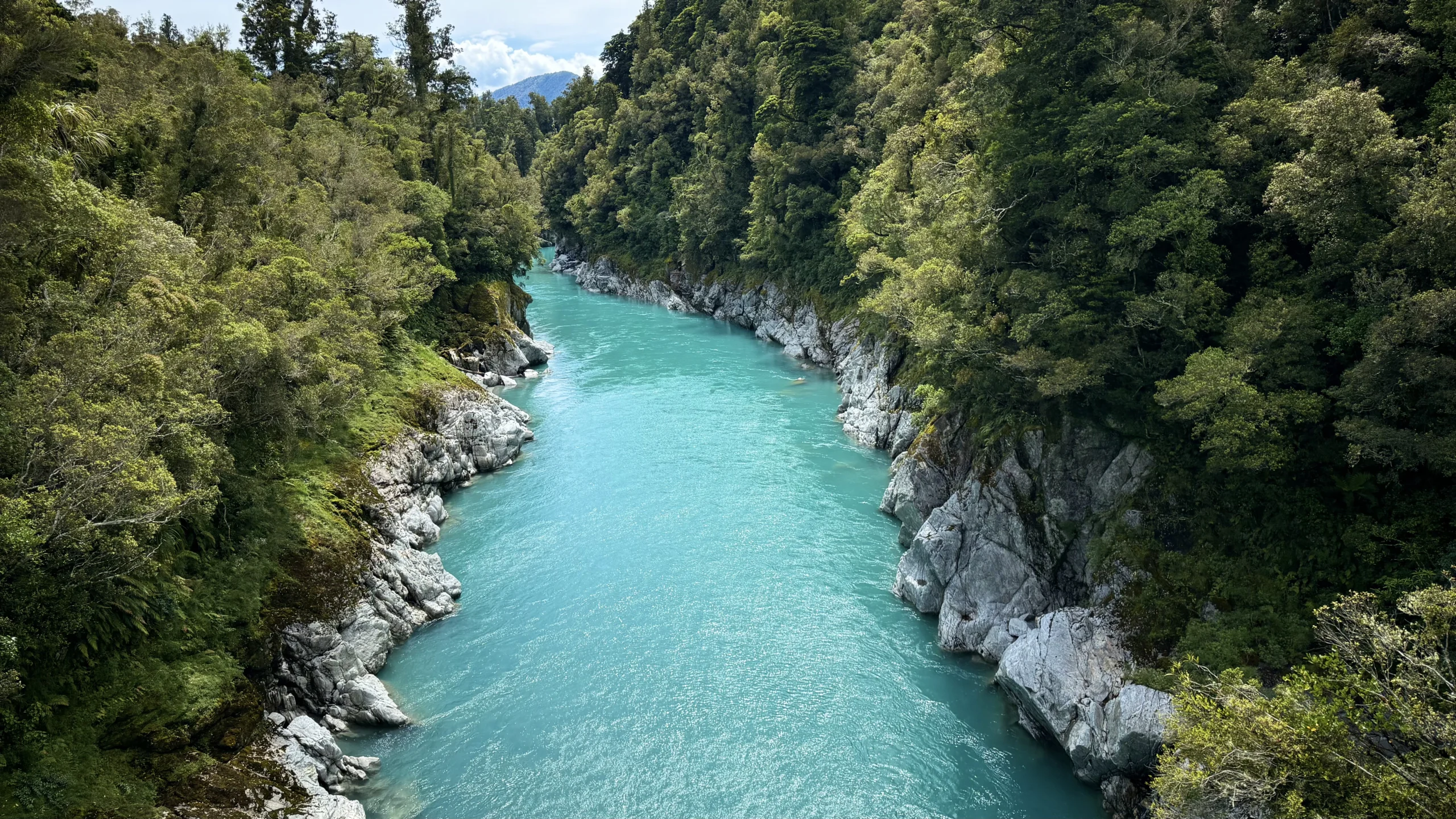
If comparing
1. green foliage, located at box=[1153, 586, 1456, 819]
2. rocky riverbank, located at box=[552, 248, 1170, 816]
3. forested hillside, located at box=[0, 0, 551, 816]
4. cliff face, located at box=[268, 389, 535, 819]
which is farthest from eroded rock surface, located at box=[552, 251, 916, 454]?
forested hillside, located at box=[0, 0, 551, 816]

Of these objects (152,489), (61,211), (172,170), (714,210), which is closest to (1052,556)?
(152,489)

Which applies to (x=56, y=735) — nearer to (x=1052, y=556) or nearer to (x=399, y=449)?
(x=399, y=449)

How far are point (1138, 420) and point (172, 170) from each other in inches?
1142

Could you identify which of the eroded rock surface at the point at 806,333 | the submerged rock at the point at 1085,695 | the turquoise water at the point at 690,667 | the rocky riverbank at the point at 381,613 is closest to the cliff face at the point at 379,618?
the rocky riverbank at the point at 381,613

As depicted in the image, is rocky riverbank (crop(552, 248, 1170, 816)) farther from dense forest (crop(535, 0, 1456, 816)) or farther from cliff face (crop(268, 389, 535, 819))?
cliff face (crop(268, 389, 535, 819))

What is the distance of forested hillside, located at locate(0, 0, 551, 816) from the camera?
11.8 metres

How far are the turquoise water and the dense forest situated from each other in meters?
5.05

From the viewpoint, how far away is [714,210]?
65688 mm

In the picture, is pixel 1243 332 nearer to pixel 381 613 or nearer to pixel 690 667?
pixel 690 667

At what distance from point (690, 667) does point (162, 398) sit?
13.4m

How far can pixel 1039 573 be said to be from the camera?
68.2ft

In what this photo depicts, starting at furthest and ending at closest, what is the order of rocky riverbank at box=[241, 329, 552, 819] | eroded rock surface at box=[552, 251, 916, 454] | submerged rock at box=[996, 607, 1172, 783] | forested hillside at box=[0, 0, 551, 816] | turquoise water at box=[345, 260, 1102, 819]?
eroded rock surface at box=[552, 251, 916, 454], turquoise water at box=[345, 260, 1102, 819], rocky riverbank at box=[241, 329, 552, 819], submerged rock at box=[996, 607, 1172, 783], forested hillside at box=[0, 0, 551, 816]

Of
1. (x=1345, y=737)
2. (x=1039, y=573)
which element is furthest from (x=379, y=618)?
(x=1345, y=737)

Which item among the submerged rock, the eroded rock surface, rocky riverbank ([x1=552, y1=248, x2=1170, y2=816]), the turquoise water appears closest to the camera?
the submerged rock
